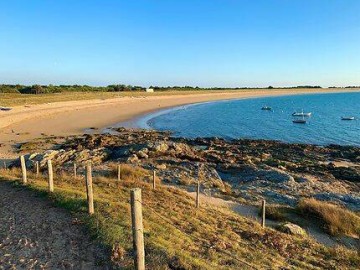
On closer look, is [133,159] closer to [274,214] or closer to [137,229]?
[274,214]

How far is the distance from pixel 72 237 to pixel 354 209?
1570 centimetres

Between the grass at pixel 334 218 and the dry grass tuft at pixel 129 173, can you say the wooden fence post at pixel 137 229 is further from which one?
the dry grass tuft at pixel 129 173

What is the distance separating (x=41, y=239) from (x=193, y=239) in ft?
14.6

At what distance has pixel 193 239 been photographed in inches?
444

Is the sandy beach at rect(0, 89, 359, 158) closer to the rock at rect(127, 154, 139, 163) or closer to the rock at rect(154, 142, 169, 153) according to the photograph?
the rock at rect(127, 154, 139, 163)

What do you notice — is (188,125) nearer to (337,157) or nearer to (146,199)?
(337,157)

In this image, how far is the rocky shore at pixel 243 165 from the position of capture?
22.3 m

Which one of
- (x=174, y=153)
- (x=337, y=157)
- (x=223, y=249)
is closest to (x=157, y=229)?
(x=223, y=249)

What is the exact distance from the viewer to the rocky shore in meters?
22.3

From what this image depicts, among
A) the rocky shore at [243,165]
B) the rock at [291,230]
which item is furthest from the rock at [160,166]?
the rock at [291,230]

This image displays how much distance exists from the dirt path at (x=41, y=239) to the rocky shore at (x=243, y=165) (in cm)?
1073

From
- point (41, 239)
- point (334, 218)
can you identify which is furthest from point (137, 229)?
point (334, 218)

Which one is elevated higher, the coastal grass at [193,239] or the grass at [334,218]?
the coastal grass at [193,239]

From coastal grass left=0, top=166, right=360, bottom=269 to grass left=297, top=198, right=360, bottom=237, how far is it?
2882 mm
